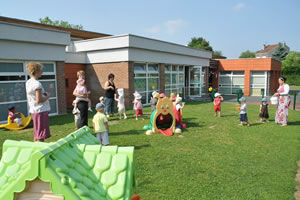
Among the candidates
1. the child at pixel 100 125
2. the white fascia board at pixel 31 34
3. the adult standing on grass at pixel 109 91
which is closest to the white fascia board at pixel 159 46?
the adult standing on grass at pixel 109 91

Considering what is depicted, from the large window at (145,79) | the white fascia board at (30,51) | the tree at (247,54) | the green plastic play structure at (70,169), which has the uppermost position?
the tree at (247,54)

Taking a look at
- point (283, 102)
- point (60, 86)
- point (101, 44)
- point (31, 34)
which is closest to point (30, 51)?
point (31, 34)

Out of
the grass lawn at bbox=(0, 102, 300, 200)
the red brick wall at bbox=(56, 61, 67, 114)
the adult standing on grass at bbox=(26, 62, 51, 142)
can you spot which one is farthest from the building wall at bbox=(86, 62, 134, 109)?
the adult standing on grass at bbox=(26, 62, 51, 142)

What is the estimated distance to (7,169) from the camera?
1579 millimetres

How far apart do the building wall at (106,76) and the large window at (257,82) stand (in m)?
16.6

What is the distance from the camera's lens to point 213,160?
5.13 meters

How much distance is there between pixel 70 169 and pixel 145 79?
1363 cm

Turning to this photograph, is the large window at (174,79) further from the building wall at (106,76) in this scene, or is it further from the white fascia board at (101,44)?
the white fascia board at (101,44)

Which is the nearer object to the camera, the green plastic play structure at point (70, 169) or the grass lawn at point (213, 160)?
the green plastic play structure at point (70, 169)

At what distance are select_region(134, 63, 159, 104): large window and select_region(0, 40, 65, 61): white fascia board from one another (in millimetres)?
4601

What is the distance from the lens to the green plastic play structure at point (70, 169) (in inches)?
46.6

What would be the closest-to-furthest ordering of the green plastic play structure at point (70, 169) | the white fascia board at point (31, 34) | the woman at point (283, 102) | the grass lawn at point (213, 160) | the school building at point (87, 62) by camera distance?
the green plastic play structure at point (70, 169) < the grass lawn at point (213, 160) < the woman at point (283, 102) < the white fascia board at point (31, 34) < the school building at point (87, 62)

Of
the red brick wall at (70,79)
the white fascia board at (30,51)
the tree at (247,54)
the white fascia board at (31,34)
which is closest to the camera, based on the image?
the white fascia board at (31,34)


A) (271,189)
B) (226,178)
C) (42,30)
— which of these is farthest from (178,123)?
(42,30)
